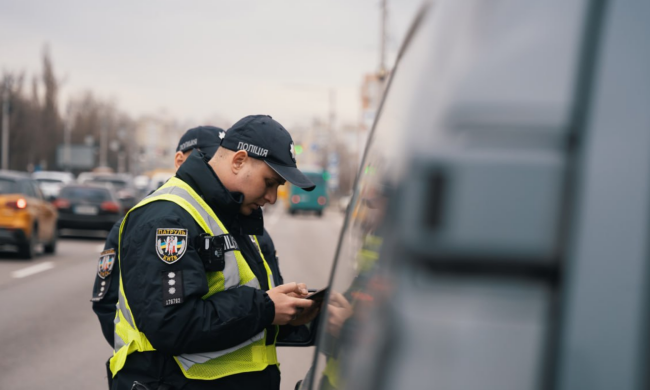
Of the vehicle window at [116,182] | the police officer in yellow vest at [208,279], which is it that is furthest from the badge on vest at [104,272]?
the vehicle window at [116,182]

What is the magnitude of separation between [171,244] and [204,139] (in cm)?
174

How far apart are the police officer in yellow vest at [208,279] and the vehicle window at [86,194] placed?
18848 mm

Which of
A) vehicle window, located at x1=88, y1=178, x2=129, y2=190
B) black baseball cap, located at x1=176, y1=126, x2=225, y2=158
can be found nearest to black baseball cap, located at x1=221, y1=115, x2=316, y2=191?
black baseball cap, located at x1=176, y1=126, x2=225, y2=158

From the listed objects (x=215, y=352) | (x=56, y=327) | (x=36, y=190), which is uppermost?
(x=215, y=352)

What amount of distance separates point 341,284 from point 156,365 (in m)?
1.02

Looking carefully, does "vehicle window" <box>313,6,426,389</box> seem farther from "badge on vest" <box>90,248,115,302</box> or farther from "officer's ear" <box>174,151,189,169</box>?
"officer's ear" <box>174,151,189,169</box>

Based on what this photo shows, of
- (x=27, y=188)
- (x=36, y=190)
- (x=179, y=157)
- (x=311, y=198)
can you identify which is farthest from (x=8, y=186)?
(x=311, y=198)

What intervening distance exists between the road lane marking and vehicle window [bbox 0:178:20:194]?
1358 millimetres

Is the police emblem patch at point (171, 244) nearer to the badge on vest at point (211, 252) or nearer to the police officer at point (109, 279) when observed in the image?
the badge on vest at point (211, 252)

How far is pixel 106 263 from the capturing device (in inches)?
118

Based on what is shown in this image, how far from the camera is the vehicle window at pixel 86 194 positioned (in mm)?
20578

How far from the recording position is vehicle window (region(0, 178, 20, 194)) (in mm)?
13916

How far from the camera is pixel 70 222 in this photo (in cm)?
2047

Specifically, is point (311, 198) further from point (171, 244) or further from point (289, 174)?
point (171, 244)
